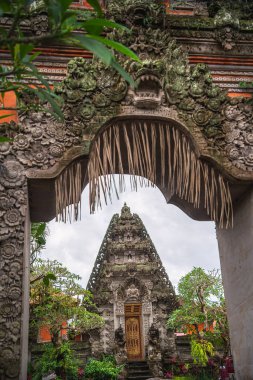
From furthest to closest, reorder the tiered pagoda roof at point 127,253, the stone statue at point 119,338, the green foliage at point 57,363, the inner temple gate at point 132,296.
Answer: the tiered pagoda roof at point 127,253, the inner temple gate at point 132,296, the stone statue at point 119,338, the green foliage at point 57,363

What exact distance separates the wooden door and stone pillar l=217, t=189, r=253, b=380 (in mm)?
17834

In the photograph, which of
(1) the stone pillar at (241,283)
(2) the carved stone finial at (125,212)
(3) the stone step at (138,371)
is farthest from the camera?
(2) the carved stone finial at (125,212)

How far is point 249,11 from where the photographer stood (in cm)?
781

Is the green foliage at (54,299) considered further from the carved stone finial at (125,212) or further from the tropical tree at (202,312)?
the carved stone finial at (125,212)

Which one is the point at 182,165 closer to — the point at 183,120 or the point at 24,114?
the point at 183,120

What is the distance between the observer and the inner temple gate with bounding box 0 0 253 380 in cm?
522

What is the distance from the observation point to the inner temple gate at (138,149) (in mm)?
5223

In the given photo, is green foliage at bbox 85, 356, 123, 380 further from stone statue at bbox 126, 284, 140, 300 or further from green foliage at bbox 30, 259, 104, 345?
stone statue at bbox 126, 284, 140, 300

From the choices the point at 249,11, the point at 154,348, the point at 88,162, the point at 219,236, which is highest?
the point at 249,11

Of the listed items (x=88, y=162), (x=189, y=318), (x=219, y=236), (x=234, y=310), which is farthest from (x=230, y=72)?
(x=189, y=318)

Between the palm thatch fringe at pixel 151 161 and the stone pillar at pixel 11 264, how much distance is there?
0.91 meters

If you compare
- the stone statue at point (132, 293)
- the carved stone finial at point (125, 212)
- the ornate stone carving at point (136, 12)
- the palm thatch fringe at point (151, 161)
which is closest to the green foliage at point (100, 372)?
the stone statue at point (132, 293)

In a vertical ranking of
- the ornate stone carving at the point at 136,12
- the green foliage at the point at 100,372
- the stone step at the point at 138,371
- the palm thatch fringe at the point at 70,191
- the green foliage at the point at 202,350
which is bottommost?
the stone step at the point at 138,371

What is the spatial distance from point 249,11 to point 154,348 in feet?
58.9
